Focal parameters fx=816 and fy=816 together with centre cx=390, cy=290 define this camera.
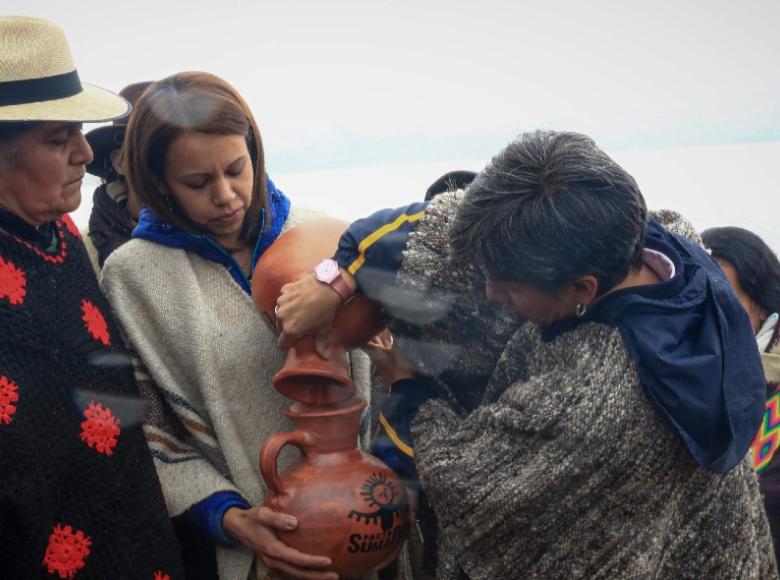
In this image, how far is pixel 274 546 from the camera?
1863 millimetres

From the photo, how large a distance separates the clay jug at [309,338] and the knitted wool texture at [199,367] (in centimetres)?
21

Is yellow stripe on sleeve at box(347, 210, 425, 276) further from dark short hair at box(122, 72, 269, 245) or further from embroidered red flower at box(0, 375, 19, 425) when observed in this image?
embroidered red flower at box(0, 375, 19, 425)

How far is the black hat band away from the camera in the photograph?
5.46ft

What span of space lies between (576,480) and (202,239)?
3.65 ft

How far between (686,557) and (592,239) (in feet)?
2.31

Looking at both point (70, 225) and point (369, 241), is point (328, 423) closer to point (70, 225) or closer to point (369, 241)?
point (369, 241)

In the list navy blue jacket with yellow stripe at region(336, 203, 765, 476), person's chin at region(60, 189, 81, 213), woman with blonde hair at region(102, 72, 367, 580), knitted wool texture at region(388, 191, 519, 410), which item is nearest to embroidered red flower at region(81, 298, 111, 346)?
woman with blonde hair at region(102, 72, 367, 580)

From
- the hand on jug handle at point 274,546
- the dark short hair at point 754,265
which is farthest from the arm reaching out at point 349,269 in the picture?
the dark short hair at point 754,265

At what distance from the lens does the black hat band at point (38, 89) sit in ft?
5.46

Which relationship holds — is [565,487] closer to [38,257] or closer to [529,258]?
[529,258]

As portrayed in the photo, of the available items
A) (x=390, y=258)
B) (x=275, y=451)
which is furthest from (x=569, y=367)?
(x=275, y=451)

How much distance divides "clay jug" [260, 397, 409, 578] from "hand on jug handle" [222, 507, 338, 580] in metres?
0.02

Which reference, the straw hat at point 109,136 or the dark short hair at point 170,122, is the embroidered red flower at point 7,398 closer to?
the dark short hair at point 170,122

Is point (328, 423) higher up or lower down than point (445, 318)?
lower down
